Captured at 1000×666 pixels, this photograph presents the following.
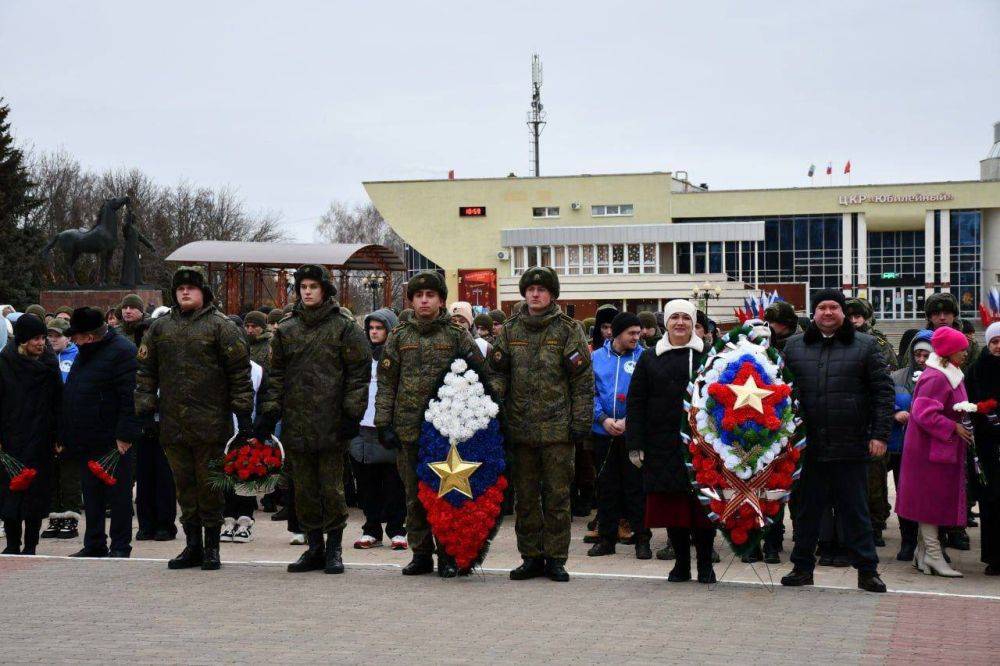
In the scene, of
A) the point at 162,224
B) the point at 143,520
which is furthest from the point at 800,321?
the point at 162,224

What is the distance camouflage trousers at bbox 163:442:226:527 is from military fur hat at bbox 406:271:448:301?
Answer: 1.83m

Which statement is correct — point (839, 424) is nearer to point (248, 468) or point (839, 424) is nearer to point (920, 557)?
point (920, 557)

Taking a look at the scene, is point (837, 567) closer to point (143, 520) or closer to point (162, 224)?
point (143, 520)

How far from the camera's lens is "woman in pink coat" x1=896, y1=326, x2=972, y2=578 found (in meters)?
9.46

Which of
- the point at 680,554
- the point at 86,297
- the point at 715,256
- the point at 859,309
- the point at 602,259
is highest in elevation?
the point at 715,256

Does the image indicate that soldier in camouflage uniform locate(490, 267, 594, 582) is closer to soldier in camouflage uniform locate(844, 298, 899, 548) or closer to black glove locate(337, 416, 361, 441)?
black glove locate(337, 416, 361, 441)

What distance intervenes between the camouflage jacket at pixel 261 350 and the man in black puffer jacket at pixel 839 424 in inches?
240

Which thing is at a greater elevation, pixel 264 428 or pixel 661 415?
pixel 661 415

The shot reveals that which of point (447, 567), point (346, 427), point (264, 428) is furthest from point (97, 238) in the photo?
point (447, 567)

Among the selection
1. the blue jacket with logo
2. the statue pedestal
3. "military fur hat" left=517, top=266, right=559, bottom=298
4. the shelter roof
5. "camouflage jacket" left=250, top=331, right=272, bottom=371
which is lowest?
the blue jacket with logo

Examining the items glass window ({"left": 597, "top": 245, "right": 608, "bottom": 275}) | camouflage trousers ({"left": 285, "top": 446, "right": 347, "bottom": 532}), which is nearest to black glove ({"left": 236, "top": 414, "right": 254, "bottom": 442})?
camouflage trousers ({"left": 285, "top": 446, "right": 347, "bottom": 532})

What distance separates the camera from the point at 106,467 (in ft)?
32.6

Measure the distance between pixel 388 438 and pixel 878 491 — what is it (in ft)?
15.6

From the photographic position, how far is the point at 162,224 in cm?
7125
